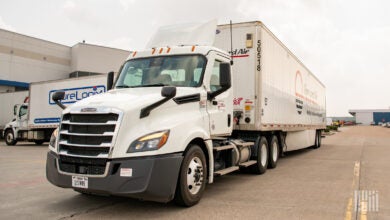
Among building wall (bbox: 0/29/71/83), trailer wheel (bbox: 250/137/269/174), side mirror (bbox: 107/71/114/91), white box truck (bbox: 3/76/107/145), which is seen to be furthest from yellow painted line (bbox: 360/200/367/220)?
building wall (bbox: 0/29/71/83)

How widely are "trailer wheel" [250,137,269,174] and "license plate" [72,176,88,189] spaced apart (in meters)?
5.32

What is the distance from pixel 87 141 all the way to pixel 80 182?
1.94 feet

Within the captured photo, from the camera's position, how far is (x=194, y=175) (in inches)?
227

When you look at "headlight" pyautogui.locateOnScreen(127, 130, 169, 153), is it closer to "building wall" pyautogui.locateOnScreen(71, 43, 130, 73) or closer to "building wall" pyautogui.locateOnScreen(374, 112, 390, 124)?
"building wall" pyautogui.locateOnScreen(71, 43, 130, 73)

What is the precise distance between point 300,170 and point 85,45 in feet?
109

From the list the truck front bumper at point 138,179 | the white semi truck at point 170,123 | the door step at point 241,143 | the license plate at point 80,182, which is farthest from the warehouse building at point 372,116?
the license plate at point 80,182

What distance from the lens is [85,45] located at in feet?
127

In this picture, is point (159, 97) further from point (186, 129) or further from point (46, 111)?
point (46, 111)

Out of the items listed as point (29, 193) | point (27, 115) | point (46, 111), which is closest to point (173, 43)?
point (29, 193)

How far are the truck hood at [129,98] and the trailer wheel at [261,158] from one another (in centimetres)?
390

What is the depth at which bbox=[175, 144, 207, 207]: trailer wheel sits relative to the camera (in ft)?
17.8

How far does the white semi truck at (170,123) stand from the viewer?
4969mm

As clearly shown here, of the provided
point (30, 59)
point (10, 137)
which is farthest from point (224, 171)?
point (30, 59)

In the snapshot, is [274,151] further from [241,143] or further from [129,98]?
[129,98]
